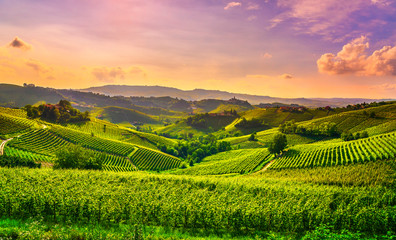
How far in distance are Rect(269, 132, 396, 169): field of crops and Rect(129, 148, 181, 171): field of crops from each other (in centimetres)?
7046

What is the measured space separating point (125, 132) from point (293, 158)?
148924 mm

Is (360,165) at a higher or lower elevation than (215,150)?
higher

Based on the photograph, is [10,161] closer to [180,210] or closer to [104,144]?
[180,210]

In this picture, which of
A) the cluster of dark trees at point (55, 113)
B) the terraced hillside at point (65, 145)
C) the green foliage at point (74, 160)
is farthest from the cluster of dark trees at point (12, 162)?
the cluster of dark trees at point (55, 113)

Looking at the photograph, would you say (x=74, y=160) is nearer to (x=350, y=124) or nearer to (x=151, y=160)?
(x=151, y=160)

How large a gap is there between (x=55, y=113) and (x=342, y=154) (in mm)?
204482

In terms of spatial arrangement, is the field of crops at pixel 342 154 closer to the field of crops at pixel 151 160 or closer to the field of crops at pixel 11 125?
the field of crops at pixel 151 160

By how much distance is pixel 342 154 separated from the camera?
8081 cm

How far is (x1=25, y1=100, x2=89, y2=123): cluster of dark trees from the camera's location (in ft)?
548

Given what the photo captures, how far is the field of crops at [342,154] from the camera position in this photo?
69812 mm

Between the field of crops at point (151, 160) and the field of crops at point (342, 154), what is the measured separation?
231 feet

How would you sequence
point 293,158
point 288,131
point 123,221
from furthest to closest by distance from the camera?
point 288,131 < point 293,158 < point 123,221

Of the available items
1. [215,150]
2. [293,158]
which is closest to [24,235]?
[293,158]

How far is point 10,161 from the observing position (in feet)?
190
